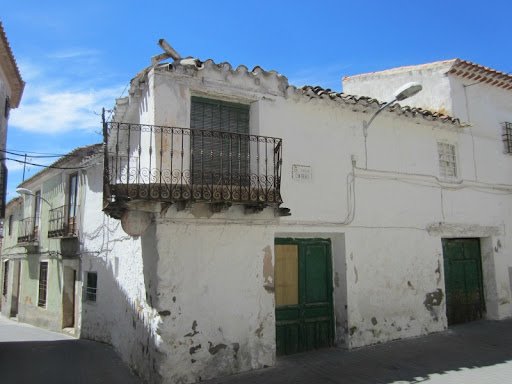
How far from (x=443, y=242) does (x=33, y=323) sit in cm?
1341

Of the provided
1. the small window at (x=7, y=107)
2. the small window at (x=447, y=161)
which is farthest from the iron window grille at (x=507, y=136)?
the small window at (x=7, y=107)

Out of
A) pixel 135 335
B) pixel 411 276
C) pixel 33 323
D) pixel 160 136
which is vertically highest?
pixel 160 136

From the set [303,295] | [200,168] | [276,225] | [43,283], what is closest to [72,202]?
[43,283]

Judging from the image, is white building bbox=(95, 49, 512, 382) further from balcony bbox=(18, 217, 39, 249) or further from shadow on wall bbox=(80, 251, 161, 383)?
balcony bbox=(18, 217, 39, 249)

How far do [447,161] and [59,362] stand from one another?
367 inches

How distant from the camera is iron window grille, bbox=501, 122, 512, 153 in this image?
1138cm

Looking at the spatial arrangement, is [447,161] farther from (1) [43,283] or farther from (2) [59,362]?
(1) [43,283]

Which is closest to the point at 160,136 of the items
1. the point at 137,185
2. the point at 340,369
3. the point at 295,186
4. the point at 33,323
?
the point at 137,185

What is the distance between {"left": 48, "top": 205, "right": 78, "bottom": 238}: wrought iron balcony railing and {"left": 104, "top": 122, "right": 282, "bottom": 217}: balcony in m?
6.09

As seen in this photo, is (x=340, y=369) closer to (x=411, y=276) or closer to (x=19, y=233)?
(x=411, y=276)

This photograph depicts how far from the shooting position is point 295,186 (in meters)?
7.73

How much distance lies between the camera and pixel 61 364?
26.8 feet

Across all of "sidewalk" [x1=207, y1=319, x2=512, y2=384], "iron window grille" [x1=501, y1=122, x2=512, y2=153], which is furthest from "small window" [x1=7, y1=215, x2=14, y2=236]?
"iron window grille" [x1=501, y1=122, x2=512, y2=153]

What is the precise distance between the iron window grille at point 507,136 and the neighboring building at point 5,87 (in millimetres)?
12504
